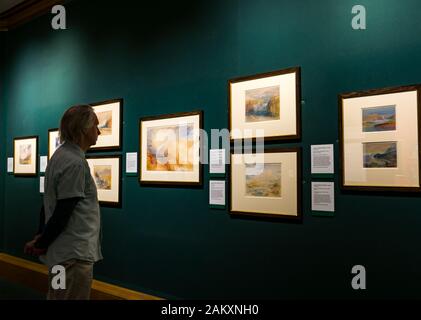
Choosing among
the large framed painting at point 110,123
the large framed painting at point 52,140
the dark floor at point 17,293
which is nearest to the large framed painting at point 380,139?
the large framed painting at point 110,123

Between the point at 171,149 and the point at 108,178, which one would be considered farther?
the point at 108,178

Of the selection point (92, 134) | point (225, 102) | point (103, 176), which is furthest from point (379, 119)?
point (103, 176)

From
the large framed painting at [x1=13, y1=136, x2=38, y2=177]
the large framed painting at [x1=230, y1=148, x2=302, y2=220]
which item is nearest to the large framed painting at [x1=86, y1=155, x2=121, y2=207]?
the large framed painting at [x1=13, y1=136, x2=38, y2=177]

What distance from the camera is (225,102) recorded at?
3561 millimetres

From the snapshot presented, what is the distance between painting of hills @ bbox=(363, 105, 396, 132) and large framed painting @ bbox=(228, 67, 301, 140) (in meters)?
0.50

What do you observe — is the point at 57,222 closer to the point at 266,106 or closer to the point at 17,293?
the point at 266,106

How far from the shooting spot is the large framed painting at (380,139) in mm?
2619

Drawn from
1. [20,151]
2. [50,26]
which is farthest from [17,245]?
[50,26]

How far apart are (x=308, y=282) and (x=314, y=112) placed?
126cm

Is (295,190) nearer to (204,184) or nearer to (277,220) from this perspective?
(277,220)

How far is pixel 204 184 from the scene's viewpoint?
12.1ft

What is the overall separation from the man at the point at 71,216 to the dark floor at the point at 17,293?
2790 millimetres

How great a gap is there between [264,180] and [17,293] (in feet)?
11.9

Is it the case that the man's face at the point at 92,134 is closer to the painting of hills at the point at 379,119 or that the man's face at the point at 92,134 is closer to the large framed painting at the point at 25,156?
the painting of hills at the point at 379,119
